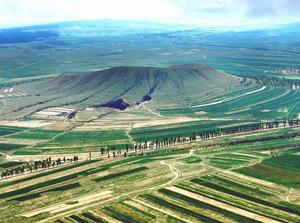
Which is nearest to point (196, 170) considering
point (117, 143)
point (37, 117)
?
point (117, 143)

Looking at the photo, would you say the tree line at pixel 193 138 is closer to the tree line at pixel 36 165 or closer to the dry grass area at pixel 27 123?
the tree line at pixel 36 165

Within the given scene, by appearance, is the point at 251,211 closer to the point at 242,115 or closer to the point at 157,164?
the point at 157,164

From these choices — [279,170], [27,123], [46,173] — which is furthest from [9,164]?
[279,170]

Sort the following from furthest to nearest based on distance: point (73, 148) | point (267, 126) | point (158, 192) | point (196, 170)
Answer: point (267, 126) < point (73, 148) < point (196, 170) < point (158, 192)

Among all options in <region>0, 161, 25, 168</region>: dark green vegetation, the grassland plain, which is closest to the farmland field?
the grassland plain

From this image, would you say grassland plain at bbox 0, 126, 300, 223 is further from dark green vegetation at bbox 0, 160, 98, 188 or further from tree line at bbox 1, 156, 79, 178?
tree line at bbox 1, 156, 79, 178

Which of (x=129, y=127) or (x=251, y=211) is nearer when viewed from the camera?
(x=251, y=211)

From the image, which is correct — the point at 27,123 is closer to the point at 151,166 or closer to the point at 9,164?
the point at 9,164

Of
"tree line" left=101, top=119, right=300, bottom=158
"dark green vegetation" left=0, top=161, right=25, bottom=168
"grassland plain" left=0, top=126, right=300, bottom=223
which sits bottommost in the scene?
"grassland plain" left=0, top=126, right=300, bottom=223

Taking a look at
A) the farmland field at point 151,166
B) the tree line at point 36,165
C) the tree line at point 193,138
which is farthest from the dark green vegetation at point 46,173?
the tree line at point 193,138
